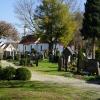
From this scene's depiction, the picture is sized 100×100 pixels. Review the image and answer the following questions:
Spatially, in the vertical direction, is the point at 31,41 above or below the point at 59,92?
above

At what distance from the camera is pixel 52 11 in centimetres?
7706

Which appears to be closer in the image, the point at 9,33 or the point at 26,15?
the point at 9,33

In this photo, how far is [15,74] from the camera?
3209cm

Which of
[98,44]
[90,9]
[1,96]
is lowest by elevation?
[1,96]

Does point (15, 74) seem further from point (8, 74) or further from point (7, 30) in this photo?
point (7, 30)

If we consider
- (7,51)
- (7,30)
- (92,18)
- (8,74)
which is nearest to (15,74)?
(8,74)

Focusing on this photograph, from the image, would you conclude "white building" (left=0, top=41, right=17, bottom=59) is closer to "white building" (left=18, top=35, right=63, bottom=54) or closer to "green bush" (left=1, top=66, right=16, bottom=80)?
"white building" (left=18, top=35, right=63, bottom=54)

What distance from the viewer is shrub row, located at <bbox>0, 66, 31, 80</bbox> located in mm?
31531

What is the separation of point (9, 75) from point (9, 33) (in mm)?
41944

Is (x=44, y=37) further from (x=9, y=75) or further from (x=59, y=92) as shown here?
(x=59, y=92)

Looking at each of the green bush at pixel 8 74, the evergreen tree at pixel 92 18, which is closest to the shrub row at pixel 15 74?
the green bush at pixel 8 74

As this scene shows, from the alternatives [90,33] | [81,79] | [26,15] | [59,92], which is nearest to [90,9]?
[90,33]

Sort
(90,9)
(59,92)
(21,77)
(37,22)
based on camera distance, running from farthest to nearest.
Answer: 1. (37,22)
2. (90,9)
3. (21,77)
4. (59,92)

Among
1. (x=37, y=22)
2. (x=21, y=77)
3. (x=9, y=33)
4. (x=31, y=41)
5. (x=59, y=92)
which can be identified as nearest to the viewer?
(x=59, y=92)
